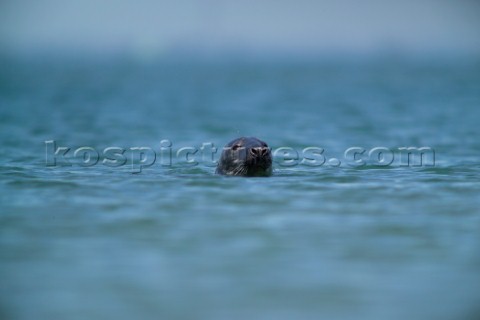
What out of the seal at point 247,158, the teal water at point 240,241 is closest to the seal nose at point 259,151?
the seal at point 247,158

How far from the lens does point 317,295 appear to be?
714cm

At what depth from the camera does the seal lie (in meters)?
11.9

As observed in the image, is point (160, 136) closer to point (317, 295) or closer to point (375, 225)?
point (375, 225)

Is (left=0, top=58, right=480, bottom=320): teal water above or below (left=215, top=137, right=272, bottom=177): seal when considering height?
below

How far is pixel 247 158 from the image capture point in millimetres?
11953

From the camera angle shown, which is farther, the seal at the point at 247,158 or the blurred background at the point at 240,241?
the seal at the point at 247,158

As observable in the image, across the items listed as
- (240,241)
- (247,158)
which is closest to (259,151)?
(247,158)

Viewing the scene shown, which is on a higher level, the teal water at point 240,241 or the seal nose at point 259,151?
the seal nose at point 259,151

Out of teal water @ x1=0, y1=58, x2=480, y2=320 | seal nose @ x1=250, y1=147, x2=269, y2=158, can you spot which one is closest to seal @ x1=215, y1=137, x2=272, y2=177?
seal nose @ x1=250, y1=147, x2=269, y2=158

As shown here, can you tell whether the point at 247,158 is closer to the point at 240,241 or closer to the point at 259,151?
the point at 259,151

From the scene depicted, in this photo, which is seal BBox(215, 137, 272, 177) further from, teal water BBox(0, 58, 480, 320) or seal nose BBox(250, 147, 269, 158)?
teal water BBox(0, 58, 480, 320)

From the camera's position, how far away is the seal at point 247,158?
11859 mm

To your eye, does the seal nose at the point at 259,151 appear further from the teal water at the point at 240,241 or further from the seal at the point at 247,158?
the teal water at the point at 240,241

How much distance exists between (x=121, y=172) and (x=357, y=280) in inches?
266
